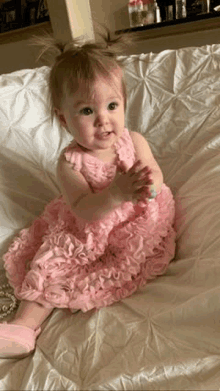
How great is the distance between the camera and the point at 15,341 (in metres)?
0.65

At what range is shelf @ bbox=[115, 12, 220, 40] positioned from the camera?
1.47 metres

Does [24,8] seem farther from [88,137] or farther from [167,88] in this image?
[88,137]

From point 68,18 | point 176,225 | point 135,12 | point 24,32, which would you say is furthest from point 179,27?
point 176,225

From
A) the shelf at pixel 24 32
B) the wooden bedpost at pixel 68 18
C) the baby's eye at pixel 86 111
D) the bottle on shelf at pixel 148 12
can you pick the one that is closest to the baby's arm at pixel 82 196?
the baby's eye at pixel 86 111

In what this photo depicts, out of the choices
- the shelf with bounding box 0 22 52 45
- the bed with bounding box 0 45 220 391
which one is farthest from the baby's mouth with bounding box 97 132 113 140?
the shelf with bounding box 0 22 52 45

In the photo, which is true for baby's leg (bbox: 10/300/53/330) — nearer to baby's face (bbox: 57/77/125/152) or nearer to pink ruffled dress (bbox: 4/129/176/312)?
pink ruffled dress (bbox: 4/129/176/312)

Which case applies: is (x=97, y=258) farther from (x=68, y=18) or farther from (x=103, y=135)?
(x=68, y=18)

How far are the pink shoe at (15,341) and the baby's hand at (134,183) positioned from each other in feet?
1.06

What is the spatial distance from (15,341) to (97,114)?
0.48 meters

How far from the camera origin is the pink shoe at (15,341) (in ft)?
2.12

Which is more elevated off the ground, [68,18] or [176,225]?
[68,18]

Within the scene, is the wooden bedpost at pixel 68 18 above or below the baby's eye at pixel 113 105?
above

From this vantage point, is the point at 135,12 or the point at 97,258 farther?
the point at 135,12

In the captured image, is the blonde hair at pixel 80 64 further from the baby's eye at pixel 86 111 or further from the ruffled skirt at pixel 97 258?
the ruffled skirt at pixel 97 258
